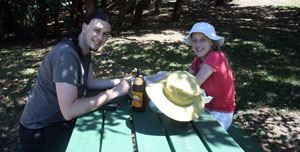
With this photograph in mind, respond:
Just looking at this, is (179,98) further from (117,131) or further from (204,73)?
(204,73)

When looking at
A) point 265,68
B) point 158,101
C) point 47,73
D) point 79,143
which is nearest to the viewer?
point 79,143

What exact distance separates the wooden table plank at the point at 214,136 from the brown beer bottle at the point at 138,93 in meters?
0.48

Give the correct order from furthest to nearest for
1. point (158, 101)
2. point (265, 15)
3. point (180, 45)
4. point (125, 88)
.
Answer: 1. point (265, 15)
2. point (180, 45)
3. point (125, 88)
4. point (158, 101)

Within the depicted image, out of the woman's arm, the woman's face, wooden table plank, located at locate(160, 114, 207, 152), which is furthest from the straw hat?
the woman's face

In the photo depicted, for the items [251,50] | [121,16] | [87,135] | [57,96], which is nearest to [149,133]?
[87,135]

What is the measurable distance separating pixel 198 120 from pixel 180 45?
6.79m

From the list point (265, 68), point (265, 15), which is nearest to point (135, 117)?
point (265, 68)

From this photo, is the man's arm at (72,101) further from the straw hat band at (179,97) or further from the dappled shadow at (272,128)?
the dappled shadow at (272,128)

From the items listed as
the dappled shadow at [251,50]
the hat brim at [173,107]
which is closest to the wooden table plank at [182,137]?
the hat brim at [173,107]

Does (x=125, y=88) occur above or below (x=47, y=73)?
below

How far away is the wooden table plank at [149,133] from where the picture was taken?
67.4 inches

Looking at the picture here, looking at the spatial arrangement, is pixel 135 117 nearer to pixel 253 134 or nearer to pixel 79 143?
pixel 79 143

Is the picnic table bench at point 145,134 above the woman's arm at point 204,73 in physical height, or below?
below

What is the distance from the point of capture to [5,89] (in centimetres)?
526
